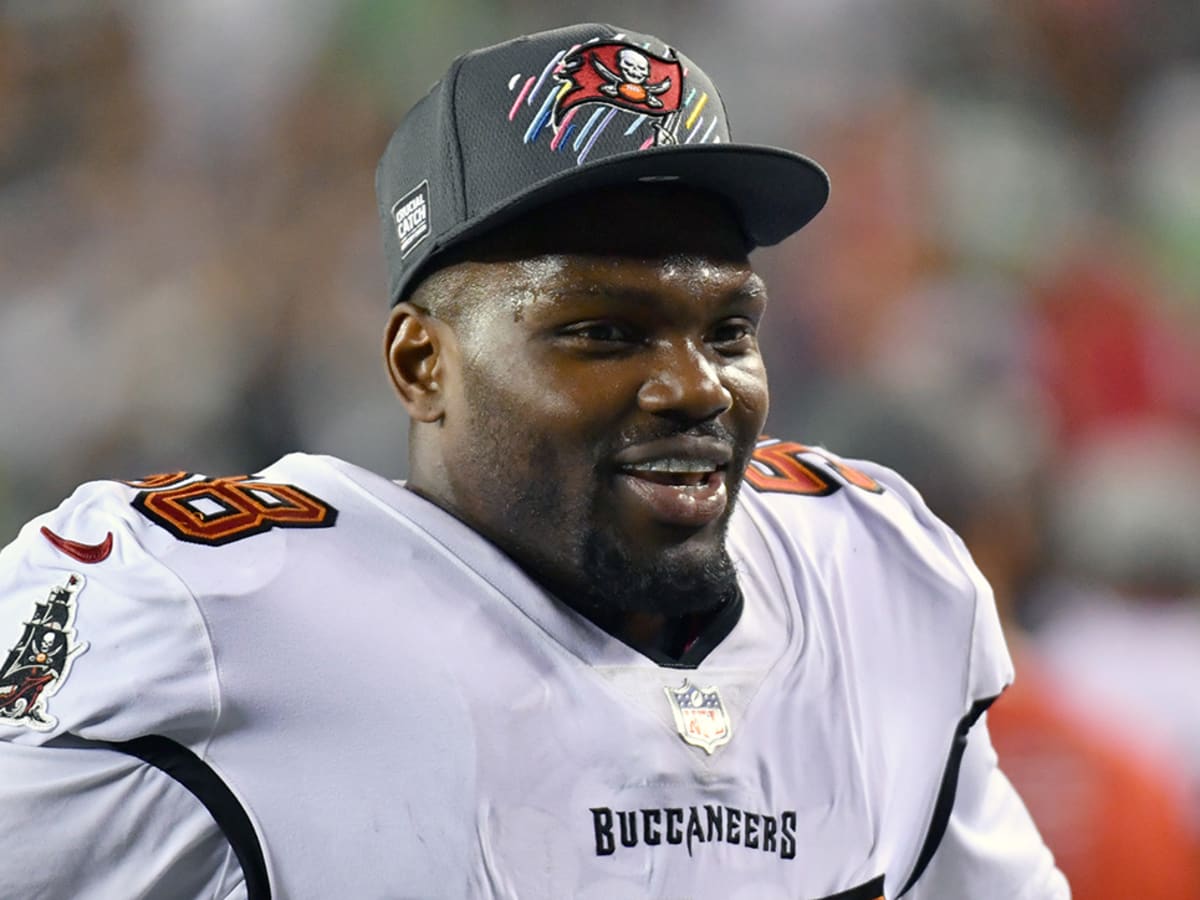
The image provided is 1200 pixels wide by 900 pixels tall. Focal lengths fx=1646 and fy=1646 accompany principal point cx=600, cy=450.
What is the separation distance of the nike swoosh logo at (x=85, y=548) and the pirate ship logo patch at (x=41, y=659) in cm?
2

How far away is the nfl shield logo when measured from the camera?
1451 millimetres

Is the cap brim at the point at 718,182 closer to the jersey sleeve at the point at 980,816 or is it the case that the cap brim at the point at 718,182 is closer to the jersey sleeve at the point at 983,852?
the jersey sleeve at the point at 980,816

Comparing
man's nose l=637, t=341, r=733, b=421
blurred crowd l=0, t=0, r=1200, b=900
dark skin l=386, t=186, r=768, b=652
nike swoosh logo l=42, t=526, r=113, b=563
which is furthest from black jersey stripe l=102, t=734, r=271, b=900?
blurred crowd l=0, t=0, r=1200, b=900

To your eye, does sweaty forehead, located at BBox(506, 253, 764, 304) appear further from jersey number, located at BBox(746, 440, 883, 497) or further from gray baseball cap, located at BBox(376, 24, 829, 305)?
jersey number, located at BBox(746, 440, 883, 497)

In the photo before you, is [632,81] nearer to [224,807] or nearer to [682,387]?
[682,387]

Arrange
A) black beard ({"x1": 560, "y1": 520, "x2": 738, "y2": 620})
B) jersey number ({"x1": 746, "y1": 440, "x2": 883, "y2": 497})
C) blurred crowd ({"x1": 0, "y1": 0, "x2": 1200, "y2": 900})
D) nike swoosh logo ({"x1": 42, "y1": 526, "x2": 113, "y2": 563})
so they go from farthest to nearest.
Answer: blurred crowd ({"x1": 0, "y1": 0, "x2": 1200, "y2": 900})
jersey number ({"x1": 746, "y1": 440, "x2": 883, "y2": 497})
black beard ({"x1": 560, "y1": 520, "x2": 738, "y2": 620})
nike swoosh logo ({"x1": 42, "y1": 526, "x2": 113, "y2": 563})

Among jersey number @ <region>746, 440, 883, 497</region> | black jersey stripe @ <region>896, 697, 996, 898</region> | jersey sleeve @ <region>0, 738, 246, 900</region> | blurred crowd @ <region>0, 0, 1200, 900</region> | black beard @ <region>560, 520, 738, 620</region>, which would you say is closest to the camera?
jersey sleeve @ <region>0, 738, 246, 900</region>

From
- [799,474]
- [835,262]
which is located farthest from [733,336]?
[835,262]

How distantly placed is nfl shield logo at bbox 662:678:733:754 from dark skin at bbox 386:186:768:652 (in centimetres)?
7

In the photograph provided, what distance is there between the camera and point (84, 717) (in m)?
1.25

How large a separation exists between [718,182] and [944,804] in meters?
0.65

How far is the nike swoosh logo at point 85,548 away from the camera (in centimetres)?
136

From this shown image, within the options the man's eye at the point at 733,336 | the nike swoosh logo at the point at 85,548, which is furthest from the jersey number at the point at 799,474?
the nike swoosh logo at the point at 85,548

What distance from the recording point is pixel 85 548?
1.36m
